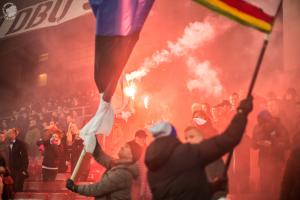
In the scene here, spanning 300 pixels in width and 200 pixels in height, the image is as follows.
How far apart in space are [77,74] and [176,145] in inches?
478

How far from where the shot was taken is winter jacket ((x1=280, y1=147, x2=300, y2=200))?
577 cm

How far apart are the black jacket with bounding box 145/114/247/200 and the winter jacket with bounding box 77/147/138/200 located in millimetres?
1410

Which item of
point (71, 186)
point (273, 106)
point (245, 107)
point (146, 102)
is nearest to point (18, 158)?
point (146, 102)

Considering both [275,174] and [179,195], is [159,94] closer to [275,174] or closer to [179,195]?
[275,174]

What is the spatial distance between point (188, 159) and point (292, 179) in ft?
9.63

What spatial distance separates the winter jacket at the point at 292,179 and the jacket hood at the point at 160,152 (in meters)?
2.85

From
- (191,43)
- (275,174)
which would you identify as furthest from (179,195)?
(191,43)

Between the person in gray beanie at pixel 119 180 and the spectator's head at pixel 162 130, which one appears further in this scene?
the person in gray beanie at pixel 119 180

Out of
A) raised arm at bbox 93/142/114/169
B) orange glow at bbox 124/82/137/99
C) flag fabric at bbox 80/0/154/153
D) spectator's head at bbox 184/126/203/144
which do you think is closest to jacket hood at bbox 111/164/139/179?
raised arm at bbox 93/142/114/169

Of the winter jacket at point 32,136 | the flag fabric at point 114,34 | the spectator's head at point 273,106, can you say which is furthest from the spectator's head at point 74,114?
the spectator's head at point 273,106

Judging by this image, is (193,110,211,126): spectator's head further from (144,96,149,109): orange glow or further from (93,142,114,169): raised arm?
(144,96,149,109): orange glow

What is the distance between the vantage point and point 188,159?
3.41 metres

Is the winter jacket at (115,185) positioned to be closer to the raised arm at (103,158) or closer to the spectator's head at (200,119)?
the raised arm at (103,158)

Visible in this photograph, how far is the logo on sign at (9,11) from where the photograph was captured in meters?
14.9
